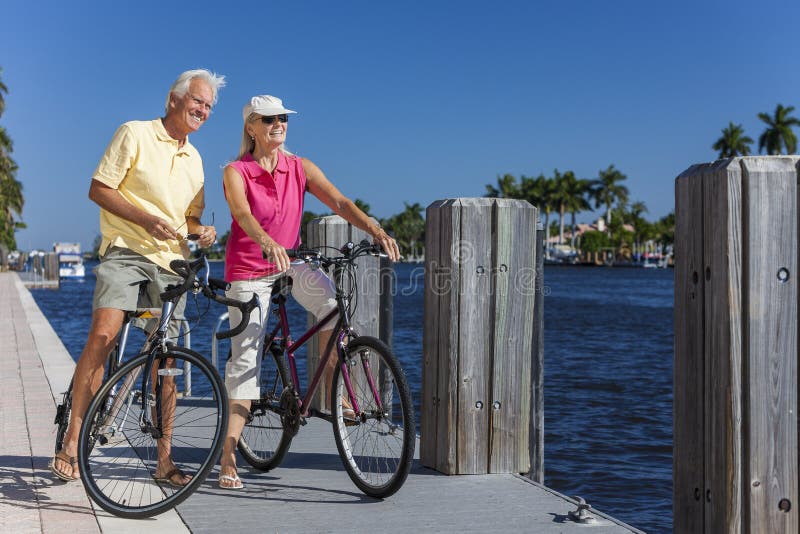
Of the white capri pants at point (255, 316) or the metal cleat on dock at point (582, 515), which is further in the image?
the white capri pants at point (255, 316)

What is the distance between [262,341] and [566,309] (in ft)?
153

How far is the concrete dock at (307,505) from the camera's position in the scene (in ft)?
13.5

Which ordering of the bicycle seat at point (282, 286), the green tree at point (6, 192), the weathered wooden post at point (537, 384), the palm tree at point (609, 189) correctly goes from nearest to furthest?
the bicycle seat at point (282, 286), the weathered wooden post at point (537, 384), the green tree at point (6, 192), the palm tree at point (609, 189)

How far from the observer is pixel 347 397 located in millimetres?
4742

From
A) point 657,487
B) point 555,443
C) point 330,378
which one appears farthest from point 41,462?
point 555,443

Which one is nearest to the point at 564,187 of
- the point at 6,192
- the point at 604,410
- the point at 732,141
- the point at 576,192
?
the point at 576,192

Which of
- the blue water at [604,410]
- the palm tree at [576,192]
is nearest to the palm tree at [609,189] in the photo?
the palm tree at [576,192]

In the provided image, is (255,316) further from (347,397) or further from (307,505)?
(307,505)

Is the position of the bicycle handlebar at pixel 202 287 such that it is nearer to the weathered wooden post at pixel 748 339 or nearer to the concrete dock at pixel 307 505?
the concrete dock at pixel 307 505

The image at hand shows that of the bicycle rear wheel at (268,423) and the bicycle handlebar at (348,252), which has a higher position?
the bicycle handlebar at (348,252)

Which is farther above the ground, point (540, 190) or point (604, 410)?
point (540, 190)

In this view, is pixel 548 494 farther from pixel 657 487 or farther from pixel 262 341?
pixel 657 487

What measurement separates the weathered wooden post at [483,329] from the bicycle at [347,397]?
37 centimetres

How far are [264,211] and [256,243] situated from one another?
21 cm
